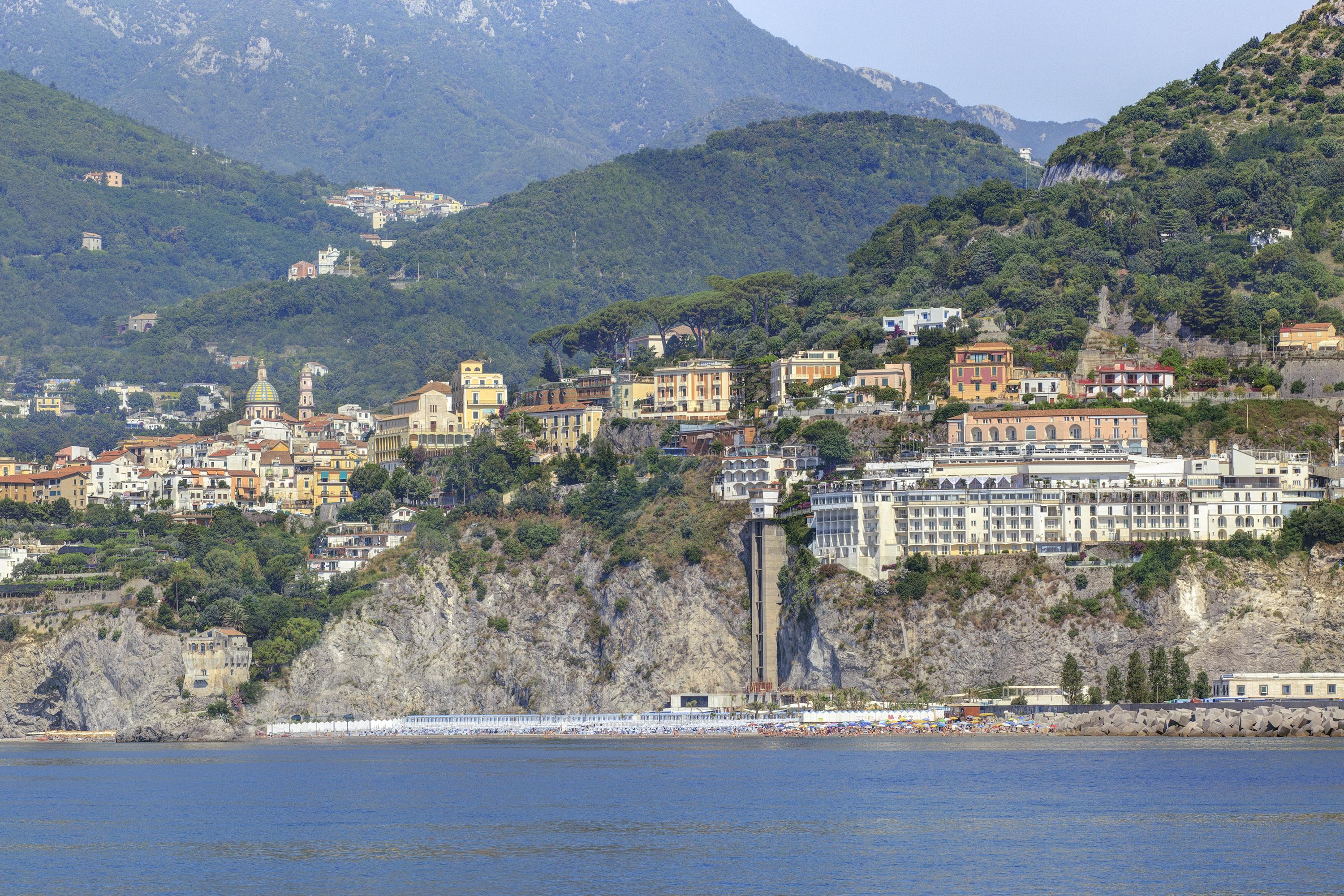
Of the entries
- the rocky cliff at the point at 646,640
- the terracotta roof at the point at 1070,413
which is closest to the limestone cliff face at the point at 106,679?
the rocky cliff at the point at 646,640

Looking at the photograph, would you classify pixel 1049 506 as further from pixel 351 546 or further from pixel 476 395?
pixel 476 395

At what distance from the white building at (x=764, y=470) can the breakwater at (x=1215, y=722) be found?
22.9 metres

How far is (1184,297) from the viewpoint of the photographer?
11769cm

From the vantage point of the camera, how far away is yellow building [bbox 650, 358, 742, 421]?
12200 cm

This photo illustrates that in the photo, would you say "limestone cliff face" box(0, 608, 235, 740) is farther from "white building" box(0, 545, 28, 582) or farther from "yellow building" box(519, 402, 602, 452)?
"yellow building" box(519, 402, 602, 452)

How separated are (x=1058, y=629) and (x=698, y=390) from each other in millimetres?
36145

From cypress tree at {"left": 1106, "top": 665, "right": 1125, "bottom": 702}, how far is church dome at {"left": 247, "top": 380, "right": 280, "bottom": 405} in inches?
3748

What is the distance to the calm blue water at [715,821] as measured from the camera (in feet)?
176

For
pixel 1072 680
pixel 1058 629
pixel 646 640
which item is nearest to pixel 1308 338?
pixel 1058 629

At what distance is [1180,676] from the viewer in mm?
89875

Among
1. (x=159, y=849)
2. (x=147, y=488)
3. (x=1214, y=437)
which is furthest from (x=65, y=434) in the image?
(x=159, y=849)

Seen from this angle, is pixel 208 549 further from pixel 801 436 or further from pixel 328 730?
pixel 801 436

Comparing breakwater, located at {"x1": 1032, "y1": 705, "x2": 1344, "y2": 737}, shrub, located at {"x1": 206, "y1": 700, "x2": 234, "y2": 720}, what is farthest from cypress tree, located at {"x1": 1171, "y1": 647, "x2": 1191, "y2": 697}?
shrub, located at {"x1": 206, "y1": 700, "x2": 234, "y2": 720}

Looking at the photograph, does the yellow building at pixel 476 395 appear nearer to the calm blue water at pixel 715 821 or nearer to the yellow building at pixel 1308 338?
Answer: the calm blue water at pixel 715 821
